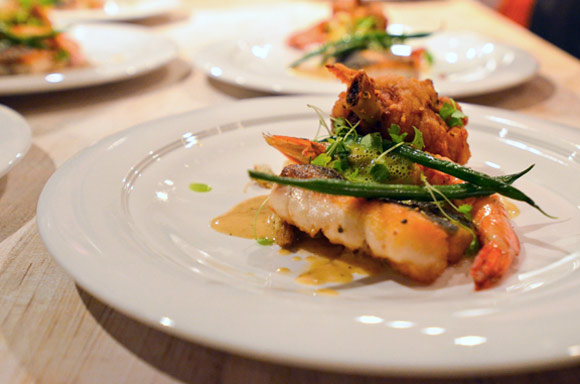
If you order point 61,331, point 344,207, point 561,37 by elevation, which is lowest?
point 561,37

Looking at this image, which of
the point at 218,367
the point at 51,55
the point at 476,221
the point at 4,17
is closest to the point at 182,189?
the point at 218,367

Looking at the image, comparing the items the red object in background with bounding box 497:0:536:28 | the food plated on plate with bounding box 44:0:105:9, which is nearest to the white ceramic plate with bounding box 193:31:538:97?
the food plated on plate with bounding box 44:0:105:9

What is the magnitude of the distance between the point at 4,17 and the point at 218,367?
4630 mm

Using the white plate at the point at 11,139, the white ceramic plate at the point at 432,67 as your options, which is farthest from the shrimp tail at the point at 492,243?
the white plate at the point at 11,139

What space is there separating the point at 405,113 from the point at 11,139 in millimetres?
1932

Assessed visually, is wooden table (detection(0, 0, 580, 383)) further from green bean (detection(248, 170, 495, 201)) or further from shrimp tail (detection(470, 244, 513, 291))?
green bean (detection(248, 170, 495, 201))

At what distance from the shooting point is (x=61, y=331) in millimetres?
1669

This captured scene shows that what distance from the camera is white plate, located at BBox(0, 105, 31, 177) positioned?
236cm

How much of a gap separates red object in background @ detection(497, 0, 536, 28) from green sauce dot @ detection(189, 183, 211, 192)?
24.2ft

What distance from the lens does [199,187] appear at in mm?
2523

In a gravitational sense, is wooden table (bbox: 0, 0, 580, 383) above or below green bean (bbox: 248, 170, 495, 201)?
below

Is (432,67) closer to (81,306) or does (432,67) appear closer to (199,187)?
(199,187)

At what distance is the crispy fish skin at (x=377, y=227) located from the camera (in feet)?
5.72

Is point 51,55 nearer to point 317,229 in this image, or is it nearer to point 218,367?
point 317,229
